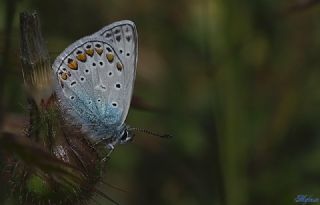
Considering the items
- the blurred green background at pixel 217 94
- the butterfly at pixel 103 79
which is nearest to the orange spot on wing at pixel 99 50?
the butterfly at pixel 103 79

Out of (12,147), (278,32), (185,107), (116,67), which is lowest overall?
(185,107)

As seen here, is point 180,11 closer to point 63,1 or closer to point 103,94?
point 63,1

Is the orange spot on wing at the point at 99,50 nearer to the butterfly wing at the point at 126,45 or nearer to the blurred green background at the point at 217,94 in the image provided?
the butterfly wing at the point at 126,45

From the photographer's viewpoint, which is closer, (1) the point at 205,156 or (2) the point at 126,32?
(2) the point at 126,32

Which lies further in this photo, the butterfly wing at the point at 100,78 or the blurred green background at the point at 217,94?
the blurred green background at the point at 217,94

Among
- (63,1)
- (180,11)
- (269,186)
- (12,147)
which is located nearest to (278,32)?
(180,11)

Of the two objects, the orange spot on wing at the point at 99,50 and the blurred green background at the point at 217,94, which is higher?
the orange spot on wing at the point at 99,50

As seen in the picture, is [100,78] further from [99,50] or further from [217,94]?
[217,94]
